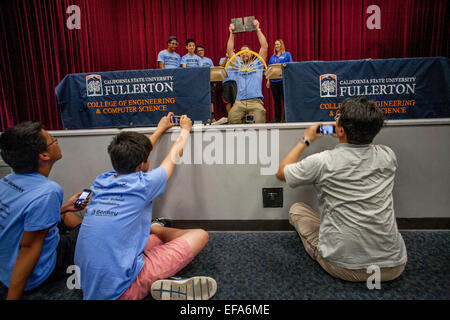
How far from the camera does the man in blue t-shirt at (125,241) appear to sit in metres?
0.87

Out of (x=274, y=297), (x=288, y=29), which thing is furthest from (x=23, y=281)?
(x=288, y=29)

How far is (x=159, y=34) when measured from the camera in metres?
4.74

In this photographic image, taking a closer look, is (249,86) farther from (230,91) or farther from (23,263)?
(23,263)

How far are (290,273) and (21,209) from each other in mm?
1287

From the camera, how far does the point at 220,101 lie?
175 inches

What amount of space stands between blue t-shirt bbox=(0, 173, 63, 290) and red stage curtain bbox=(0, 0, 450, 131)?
12.4 ft

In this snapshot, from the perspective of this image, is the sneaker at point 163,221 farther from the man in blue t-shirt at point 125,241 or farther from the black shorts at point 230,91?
the black shorts at point 230,91

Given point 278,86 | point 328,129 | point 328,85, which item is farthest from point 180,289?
point 278,86

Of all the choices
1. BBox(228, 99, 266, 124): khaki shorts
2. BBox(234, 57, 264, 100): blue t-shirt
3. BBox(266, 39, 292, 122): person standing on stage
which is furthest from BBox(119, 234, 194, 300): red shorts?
BBox(266, 39, 292, 122): person standing on stage

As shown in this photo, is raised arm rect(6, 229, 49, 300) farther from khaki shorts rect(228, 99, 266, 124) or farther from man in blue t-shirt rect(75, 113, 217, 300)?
khaki shorts rect(228, 99, 266, 124)

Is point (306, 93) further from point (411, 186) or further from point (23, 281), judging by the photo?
point (23, 281)

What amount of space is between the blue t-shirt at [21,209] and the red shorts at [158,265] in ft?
1.43

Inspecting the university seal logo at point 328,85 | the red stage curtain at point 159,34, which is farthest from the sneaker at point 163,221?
the red stage curtain at point 159,34

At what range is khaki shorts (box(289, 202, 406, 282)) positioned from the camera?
104 cm
